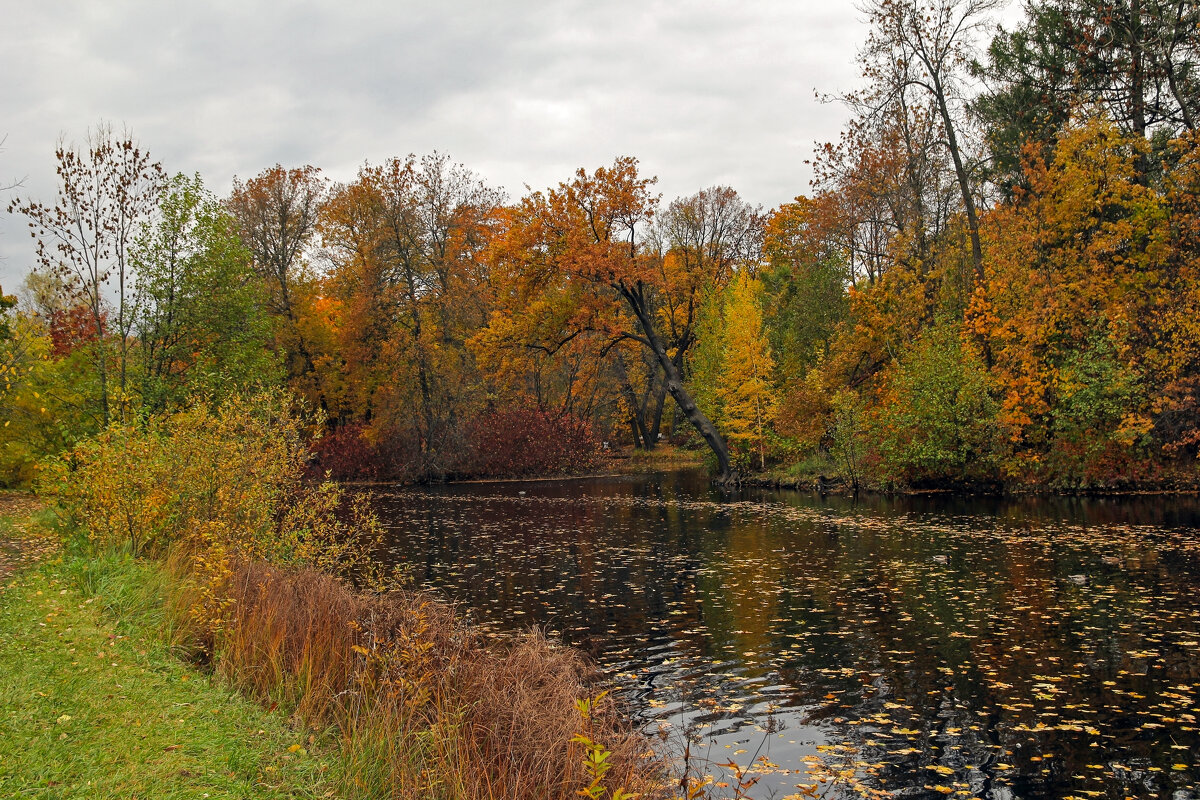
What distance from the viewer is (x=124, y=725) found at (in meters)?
5.75

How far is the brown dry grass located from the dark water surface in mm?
1593

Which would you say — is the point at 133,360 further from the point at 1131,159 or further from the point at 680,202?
the point at 680,202

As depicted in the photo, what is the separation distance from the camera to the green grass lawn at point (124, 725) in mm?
4961

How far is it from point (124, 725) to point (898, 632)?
29.2 feet

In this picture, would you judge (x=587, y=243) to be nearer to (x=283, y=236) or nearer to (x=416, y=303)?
(x=416, y=303)

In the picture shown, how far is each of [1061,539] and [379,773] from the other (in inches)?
636

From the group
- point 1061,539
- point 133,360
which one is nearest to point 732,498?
point 1061,539

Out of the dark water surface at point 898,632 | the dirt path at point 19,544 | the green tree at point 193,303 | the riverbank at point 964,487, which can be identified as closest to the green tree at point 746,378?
the riverbank at point 964,487

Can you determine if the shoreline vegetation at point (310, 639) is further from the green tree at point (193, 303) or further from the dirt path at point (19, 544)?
the green tree at point (193, 303)

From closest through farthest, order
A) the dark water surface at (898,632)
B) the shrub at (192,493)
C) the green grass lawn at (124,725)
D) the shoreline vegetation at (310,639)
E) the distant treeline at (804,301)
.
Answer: the green grass lawn at (124,725) < the shoreline vegetation at (310,639) < the dark water surface at (898,632) < the shrub at (192,493) < the distant treeline at (804,301)

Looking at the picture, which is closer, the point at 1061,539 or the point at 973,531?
the point at 1061,539

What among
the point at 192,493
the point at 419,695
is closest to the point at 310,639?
the point at 419,695

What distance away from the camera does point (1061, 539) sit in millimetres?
17047

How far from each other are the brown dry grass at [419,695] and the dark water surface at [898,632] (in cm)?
159
